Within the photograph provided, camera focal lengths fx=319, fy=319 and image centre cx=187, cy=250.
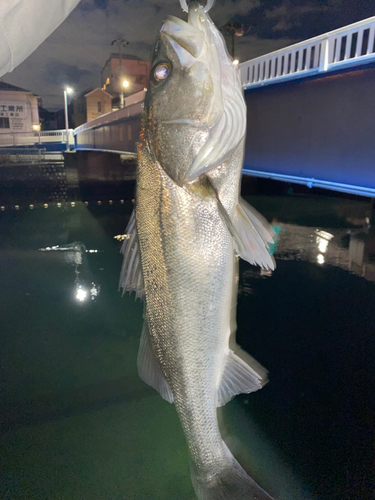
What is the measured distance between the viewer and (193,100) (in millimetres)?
1466

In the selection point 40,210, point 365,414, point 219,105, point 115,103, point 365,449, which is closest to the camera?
point 219,105

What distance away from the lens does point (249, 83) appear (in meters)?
6.18

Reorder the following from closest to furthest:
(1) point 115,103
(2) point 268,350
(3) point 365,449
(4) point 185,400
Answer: (4) point 185,400
(3) point 365,449
(2) point 268,350
(1) point 115,103

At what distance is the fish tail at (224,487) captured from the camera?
1709 mm

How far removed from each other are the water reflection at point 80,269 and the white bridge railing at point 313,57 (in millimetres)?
4832

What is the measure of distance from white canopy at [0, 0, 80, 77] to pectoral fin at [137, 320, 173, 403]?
1845 millimetres

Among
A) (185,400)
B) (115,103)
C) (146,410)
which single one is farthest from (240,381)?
Answer: (115,103)

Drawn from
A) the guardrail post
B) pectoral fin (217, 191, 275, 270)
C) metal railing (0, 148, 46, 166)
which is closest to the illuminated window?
metal railing (0, 148, 46, 166)

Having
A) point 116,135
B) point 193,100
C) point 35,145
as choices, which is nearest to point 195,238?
point 193,100

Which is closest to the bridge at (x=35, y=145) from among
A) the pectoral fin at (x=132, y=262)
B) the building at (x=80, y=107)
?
the pectoral fin at (x=132, y=262)

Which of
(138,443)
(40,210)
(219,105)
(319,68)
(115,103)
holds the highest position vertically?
(115,103)

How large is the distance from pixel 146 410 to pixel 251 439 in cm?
107

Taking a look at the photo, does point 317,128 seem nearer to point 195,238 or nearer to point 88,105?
point 195,238

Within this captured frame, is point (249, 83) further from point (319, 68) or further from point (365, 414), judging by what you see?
point (365, 414)
